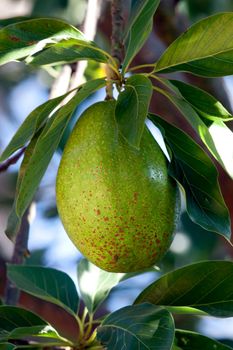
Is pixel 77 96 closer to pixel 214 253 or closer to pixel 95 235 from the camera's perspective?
pixel 95 235

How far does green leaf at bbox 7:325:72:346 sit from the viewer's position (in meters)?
1.35

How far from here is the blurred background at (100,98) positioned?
2488mm

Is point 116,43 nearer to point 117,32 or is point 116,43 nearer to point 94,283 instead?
point 117,32

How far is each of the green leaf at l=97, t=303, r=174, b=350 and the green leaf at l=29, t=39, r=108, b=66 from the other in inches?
15.8

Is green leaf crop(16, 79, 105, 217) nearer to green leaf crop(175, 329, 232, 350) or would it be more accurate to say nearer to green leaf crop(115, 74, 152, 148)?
green leaf crop(115, 74, 152, 148)

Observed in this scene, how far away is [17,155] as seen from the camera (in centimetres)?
185

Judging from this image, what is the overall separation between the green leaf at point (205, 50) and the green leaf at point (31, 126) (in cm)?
18

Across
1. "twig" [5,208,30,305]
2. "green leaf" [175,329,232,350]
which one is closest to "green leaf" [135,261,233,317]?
"green leaf" [175,329,232,350]

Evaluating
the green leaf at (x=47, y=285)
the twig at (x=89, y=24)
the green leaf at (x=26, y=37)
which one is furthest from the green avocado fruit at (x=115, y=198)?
the twig at (x=89, y=24)

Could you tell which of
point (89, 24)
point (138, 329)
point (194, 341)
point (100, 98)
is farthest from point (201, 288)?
point (100, 98)

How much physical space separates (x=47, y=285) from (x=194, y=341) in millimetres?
381

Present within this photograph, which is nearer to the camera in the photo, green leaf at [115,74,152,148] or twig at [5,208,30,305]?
green leaf at [115,74,152,148]

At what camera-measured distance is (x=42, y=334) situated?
1447mm

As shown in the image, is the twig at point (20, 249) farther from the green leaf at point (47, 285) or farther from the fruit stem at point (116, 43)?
the fruit stem at point (116, 43)
